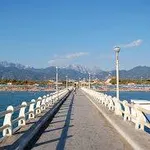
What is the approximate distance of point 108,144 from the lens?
14.3 metres

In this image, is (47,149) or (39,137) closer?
(47,149)

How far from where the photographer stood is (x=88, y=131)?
18.2 m

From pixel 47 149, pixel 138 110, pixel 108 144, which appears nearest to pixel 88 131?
pixel 138 110

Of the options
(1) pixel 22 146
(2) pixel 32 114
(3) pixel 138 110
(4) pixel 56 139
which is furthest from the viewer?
(2) pixel 32 114

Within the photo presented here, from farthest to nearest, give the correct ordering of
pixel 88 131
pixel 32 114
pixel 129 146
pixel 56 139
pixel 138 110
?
pixel 32 114 < pixel 88 131 < pixel 138 110 < pixel 56 139 < pixel 129 146

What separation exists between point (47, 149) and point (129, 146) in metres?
2.64

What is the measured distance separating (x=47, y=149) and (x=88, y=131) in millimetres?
5406

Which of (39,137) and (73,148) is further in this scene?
(39,137)

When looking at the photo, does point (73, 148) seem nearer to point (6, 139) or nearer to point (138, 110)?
point (6, 139)

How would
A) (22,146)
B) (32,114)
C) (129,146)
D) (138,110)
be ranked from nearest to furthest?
(22,146)
(129,146)
(138,110)
(32,114)

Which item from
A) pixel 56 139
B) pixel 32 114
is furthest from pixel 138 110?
pixel 32 114

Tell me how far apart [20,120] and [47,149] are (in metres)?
5.73

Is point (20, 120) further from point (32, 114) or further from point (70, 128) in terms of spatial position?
point (32, 114)

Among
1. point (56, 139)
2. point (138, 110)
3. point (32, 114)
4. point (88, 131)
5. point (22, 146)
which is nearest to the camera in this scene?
point (22, 146)
